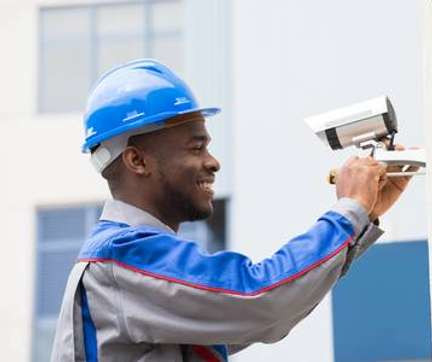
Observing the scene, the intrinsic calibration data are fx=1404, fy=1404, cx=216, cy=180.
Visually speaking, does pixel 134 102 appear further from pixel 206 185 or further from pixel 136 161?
pixel 206 185

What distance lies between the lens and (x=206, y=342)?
10.9ft

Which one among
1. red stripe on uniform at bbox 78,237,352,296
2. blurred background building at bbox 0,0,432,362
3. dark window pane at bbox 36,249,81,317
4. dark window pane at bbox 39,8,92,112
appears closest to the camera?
red stripe on uniform at bbox 78,237,352,296

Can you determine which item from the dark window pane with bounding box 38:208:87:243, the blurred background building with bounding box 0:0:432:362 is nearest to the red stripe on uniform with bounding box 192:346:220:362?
the blurred background building with bounding box 0:0:432:362

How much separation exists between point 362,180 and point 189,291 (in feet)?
1.60

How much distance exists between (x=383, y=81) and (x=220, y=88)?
2078 millimetres

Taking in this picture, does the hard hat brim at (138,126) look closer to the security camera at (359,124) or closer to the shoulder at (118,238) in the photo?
the shoulder at (118,238)

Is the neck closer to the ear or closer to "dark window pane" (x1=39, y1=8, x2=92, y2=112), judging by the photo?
the ear

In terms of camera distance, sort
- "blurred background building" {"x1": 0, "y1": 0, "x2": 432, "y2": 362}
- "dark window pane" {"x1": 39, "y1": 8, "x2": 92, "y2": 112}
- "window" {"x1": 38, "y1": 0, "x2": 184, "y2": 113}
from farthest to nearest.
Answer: "dark window pane" {"x1": 39, "y1": 8, "x2": 92, "y2": 112}
"window" {"x1": 38, "y1": 0, "x2": 184, "y2": 113}
"blurred background building" {"x1": 0, "y1": 0, "x2": 432, "y2": 362}

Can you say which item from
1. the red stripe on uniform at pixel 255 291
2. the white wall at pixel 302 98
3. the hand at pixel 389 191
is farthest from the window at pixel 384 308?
the red stripe on uniform at pixel 255 291

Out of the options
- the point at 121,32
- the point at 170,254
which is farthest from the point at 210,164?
the point at 121,32

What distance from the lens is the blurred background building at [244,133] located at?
9.72m

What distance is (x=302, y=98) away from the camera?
1099 centimetres

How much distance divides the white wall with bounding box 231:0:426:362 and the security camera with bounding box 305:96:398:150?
580cm

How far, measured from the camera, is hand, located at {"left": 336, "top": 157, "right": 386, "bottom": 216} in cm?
332
